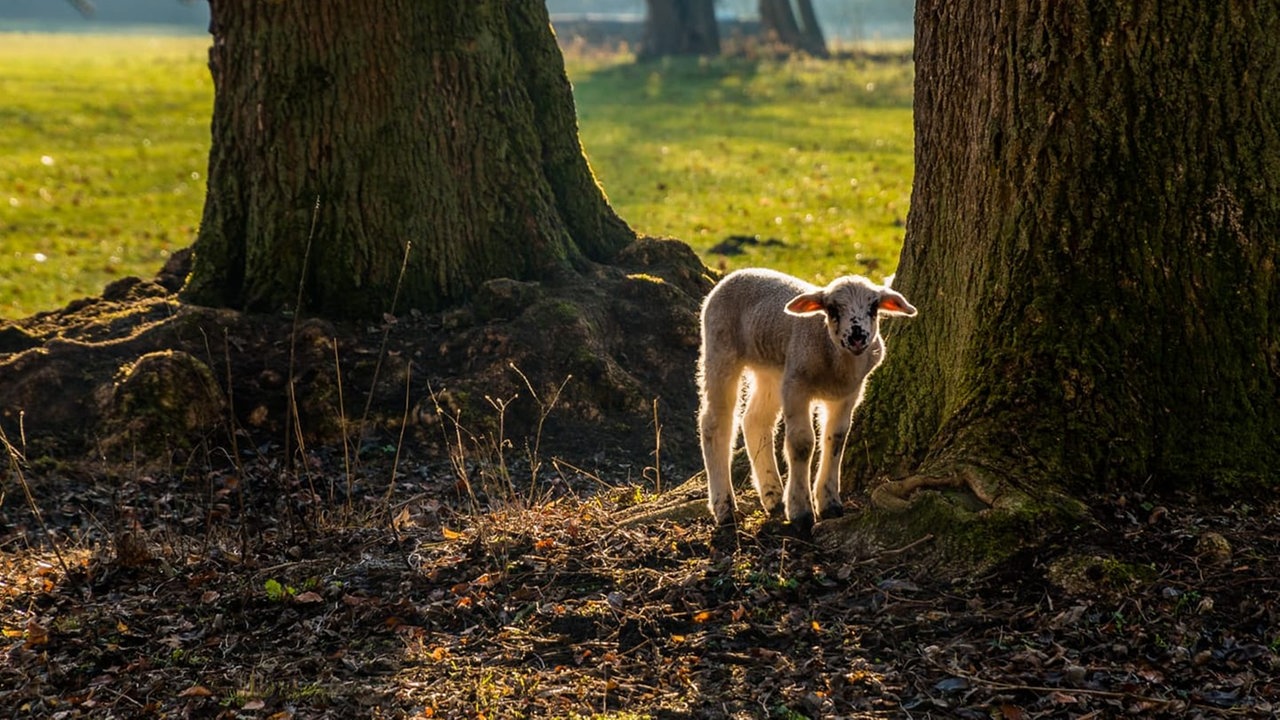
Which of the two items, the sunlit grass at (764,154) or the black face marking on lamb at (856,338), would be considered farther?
the sunlit grass at (764,154)

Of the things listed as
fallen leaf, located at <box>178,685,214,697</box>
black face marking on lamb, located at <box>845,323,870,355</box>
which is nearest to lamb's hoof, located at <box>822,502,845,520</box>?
black face marking on lamb, located at <box>845,323,870,355</box>

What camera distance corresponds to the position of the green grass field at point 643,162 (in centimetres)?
1717

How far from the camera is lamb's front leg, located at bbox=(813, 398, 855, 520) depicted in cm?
688

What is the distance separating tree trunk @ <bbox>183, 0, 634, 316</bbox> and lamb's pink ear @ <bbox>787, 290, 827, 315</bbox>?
4.96 metres

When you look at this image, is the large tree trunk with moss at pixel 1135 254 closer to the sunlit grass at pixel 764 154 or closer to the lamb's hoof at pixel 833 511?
the lamb's hoof at pixel 833 511

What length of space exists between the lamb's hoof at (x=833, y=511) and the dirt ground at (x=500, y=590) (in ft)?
0.85

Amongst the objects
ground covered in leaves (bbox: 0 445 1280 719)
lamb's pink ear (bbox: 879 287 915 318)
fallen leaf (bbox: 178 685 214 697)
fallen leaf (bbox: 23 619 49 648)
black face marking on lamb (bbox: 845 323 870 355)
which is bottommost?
fallen leaf (bbox: 23 619 49 648)

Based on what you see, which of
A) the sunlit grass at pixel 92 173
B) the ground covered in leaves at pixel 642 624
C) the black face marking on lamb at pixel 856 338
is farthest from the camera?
the sunlit grass at pixel 92 173

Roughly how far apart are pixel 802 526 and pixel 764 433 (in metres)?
0.82

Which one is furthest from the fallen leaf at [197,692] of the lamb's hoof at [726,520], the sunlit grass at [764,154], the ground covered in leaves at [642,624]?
the sunlit grass at [764,154]

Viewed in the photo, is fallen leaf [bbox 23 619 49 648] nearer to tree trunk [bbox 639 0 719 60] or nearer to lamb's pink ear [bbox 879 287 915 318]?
lamb's pink ear [bbox 879 287 915 318]

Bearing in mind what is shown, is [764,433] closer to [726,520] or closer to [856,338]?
[726,520]

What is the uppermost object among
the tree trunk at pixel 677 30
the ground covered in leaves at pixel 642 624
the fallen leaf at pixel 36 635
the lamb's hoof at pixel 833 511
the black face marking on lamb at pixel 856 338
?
the tree trunk at pixel 677 30

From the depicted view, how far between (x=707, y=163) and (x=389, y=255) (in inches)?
541
